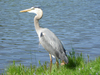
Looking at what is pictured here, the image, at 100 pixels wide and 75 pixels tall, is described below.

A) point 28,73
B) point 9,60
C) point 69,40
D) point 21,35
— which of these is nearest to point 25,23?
point 21,35

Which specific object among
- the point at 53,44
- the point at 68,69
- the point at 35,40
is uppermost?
the point at 53,44

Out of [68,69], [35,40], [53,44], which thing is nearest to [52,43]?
[53,44]

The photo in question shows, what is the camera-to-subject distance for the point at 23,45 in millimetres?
12883

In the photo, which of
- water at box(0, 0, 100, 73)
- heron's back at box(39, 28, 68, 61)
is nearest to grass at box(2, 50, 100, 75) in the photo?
heron's back at box(39, 28, 68, 61)

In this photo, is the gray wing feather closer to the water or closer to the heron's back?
the heron's back

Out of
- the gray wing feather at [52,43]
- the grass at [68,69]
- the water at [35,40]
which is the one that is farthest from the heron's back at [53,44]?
the water at [35,40]

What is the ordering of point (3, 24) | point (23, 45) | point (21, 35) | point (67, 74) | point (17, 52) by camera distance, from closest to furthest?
point (67, 74) < point (17, 52) < point (23, 45) < point (21, 35) < point (3, 24)

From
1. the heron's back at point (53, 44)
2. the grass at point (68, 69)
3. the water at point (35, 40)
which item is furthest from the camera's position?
the water at point (35, 40)

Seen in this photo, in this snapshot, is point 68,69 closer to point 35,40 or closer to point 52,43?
point 52,43

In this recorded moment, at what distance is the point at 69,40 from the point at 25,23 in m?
6.38

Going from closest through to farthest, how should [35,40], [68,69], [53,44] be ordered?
[68,69]
[53,44]
[35,40]

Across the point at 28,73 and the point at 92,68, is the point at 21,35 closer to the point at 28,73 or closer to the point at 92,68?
the point at 28,73

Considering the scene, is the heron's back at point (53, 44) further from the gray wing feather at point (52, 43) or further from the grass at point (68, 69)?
the grass at point (68, 69)

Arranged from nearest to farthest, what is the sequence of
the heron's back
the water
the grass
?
the grass < the heron's back < the water
